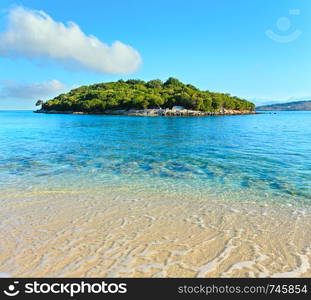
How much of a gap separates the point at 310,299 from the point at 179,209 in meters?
4.03

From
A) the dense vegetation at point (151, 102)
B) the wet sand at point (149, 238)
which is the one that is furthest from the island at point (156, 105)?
the wet sand at point (149, 238)

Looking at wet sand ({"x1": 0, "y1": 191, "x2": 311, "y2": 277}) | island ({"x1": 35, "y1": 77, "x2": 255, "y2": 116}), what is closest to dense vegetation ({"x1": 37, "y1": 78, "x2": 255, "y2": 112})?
island ({"x1": 35, "y1": 77, "x2": 255, "y2": 116})

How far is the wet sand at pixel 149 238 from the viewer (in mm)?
4367

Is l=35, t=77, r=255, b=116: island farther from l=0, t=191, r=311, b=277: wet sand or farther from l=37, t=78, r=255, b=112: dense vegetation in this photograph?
l=0, t=191, r=311, b=277: wet sand

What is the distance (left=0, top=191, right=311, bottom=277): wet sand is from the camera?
437 cm

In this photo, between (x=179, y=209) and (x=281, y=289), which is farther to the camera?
(x=179, y=209)

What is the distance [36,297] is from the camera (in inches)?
147

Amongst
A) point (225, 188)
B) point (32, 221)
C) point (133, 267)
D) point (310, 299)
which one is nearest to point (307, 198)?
point (225, 188)

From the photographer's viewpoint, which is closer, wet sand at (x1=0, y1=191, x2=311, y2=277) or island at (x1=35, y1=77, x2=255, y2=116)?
wet sand at (x1=0, y1=191, x2=311, y2=277)

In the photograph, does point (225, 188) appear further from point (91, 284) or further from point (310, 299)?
point (91, 284)

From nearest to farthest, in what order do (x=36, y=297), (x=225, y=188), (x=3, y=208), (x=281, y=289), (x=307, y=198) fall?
(x=36, y=297), (x=281, y=289), (x=3, y=208), (x=307, y=198), (x=225, y=188)

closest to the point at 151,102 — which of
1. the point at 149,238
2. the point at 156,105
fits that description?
the point at 156,105

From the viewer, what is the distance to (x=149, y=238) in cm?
552

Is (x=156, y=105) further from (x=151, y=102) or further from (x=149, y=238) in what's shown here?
(x=149, y=238)
